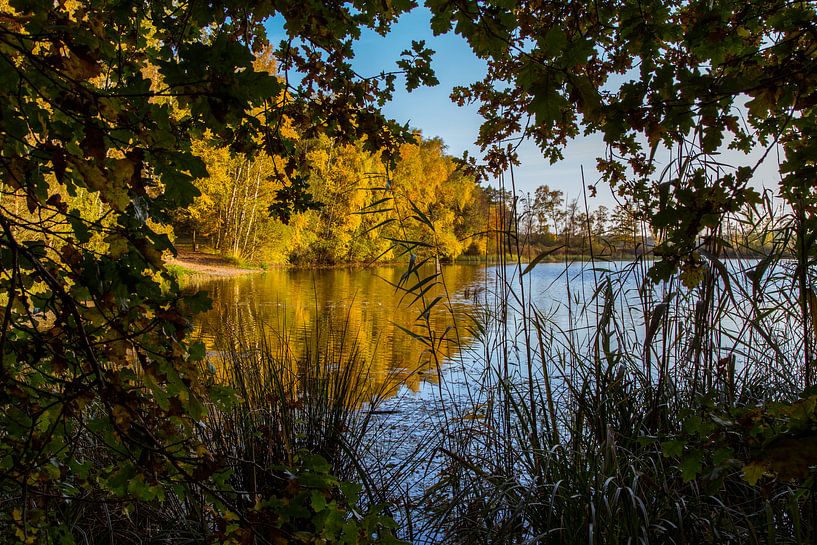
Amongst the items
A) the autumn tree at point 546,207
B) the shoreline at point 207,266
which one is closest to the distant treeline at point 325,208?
the shoreline at point 207,266

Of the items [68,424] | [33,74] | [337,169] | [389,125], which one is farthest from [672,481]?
[337,169]

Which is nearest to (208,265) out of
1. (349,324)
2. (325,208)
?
(325,208)

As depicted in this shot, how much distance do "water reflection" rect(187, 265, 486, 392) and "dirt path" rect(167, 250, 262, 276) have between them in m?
1.46

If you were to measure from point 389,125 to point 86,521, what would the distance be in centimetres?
187

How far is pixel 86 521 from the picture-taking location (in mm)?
1967

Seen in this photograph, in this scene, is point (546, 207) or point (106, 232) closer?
point (106, 232)

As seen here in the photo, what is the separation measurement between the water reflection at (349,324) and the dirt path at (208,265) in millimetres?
1458

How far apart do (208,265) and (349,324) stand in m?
11.2

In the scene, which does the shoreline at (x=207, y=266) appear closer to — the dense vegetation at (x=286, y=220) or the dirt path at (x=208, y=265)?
the dirt path at (x=208, y=265)

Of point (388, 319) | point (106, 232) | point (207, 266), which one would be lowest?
point (388, 319)

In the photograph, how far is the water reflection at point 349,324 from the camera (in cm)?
350

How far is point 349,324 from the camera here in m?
7.57

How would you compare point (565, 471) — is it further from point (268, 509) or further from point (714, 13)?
point (714, 13)

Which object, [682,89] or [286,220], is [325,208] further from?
[682,89]
